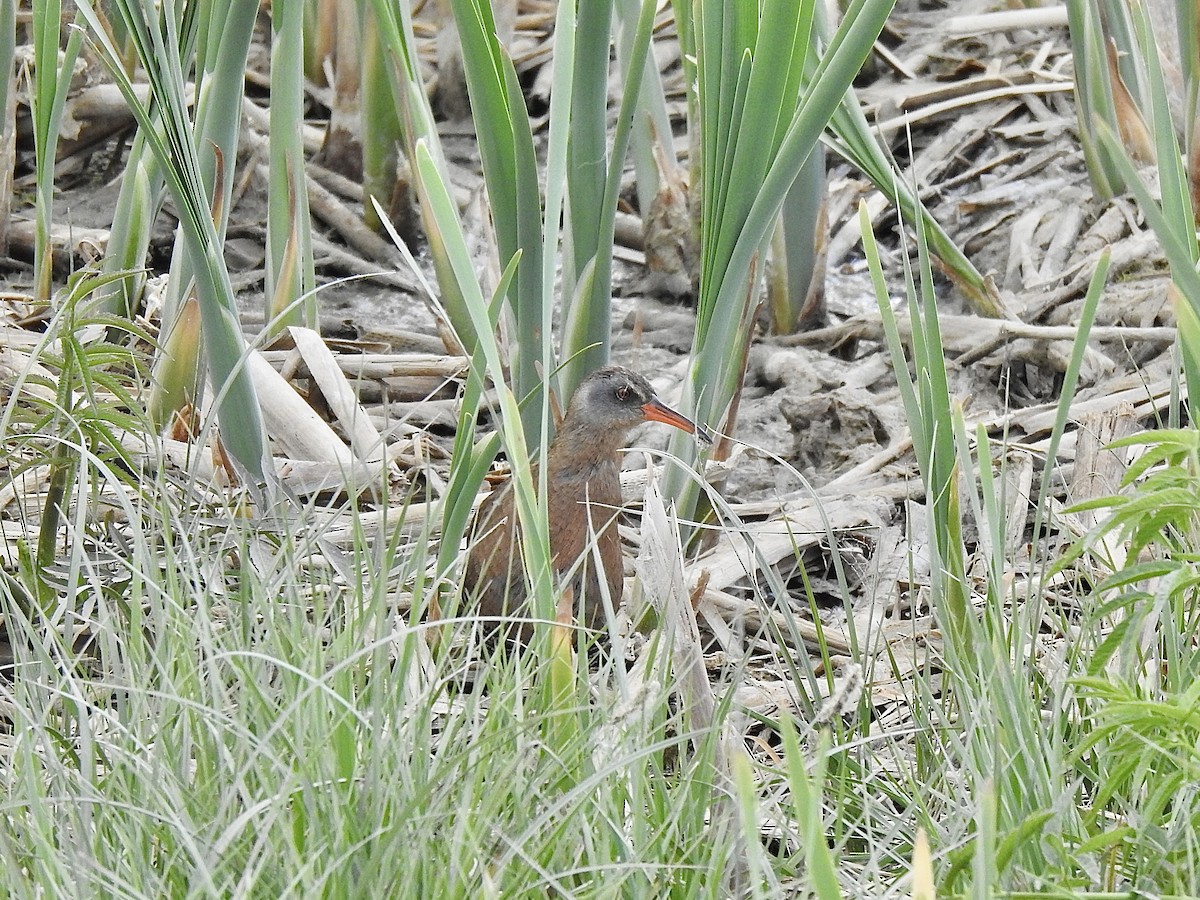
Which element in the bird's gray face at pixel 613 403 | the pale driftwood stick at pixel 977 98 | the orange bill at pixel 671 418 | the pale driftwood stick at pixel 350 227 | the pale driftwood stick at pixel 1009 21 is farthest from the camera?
the pale driftwood stick at pixel 1009 21

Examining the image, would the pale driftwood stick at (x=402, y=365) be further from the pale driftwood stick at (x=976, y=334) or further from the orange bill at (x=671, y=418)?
the pale driftwood stick at (x=976, y=334)

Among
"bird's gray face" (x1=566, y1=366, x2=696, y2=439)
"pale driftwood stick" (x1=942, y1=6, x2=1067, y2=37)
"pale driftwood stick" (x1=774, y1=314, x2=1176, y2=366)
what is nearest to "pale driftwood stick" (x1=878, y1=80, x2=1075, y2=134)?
"pale driftwood stick" (x1=942, y1=6, x2=1067, y2=37)

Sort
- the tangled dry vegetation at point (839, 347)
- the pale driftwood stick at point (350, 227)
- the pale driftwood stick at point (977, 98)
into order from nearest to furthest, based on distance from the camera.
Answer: the tangled dry vegetation at point (839, 347)
the pale driftwood stick at point (350, 227)
the pale driftwood stick at point (977, 98)

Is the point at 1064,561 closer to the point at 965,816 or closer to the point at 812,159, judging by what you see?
the point at 965,816

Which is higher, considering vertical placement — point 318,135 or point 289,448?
point 318,135

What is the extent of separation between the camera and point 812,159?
2.95 meters

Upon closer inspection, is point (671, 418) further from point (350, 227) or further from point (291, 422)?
point (350, 227)

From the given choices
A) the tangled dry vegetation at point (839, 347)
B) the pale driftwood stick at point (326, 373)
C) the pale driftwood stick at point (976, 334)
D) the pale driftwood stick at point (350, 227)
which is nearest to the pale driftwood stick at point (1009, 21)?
the tangled dry vegetation at point (839, 347)

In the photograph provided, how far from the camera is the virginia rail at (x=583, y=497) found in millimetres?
2365

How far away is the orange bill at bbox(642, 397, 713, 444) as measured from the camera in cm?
218

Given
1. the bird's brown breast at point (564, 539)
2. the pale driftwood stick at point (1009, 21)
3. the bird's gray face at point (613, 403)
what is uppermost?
the pale driftwood stick at point (1009, 21)

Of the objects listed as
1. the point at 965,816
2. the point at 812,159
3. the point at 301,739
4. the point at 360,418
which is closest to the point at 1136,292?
the point at 812,159

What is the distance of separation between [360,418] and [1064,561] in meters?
1.52

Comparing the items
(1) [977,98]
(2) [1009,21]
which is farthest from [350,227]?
(2) [1009,21]
